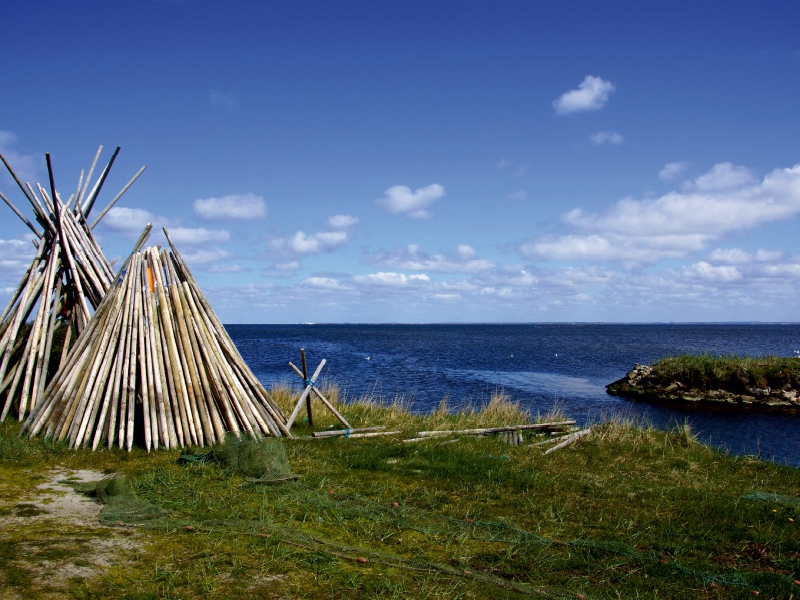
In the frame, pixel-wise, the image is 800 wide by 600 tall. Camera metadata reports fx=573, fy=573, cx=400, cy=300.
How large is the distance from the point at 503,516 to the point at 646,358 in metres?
46.4

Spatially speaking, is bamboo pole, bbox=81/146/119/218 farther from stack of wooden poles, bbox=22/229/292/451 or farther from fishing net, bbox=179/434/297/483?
fishing net, bbox=179/434/297/483

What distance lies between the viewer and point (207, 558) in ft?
15.3

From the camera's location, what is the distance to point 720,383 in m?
25.5

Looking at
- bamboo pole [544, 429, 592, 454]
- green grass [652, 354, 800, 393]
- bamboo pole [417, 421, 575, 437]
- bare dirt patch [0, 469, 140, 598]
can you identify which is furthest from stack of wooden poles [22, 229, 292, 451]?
green grass [652, 354, 800, 393]

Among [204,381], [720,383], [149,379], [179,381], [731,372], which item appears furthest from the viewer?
[731,372]

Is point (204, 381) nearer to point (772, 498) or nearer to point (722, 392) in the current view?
point (772, 498)

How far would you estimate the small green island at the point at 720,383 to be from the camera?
24.1 metres

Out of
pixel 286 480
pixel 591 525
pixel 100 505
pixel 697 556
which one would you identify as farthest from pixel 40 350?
pixel 697 556

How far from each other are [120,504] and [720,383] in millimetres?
26193

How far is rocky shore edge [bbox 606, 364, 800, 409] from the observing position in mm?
23875

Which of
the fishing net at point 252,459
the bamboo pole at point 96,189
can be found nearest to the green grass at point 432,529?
the fishing net at point 252,459

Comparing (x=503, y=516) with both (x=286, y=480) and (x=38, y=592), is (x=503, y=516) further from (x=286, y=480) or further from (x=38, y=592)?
(x=38, y=592)

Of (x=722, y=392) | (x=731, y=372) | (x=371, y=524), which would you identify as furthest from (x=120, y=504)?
(x=731, y=372)

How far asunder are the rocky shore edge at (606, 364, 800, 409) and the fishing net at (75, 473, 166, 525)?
953 inches
